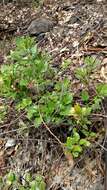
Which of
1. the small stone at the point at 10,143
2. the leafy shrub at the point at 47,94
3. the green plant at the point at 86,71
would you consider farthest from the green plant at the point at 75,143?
the small stone at the point at 10,143

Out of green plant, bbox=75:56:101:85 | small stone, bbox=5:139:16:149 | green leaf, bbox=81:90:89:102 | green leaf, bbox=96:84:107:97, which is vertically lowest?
small stone, bbox=5:139:16:149

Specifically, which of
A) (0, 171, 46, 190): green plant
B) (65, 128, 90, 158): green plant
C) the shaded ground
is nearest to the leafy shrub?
(65, 128, 90, 158): green plant

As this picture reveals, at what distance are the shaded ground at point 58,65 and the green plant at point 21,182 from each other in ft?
0.23

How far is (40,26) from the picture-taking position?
12.5ft

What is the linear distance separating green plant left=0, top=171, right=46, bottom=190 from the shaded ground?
7 centimetres

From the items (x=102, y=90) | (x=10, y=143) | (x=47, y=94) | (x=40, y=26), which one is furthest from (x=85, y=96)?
(x=40, y=26)

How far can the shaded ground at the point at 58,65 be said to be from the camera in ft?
8.38

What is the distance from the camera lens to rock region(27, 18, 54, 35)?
376 centimetres

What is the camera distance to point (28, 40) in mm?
2758

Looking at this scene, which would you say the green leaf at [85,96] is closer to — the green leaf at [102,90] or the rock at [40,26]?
the green leaf at [102,90]

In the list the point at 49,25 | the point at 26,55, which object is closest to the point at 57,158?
the point at 26,55

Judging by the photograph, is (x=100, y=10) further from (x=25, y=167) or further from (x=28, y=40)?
(x=25, y=167)

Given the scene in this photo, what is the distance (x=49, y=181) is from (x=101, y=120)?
50cm

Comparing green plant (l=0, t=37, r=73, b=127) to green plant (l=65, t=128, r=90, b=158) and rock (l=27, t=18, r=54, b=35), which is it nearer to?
green plant (l=65, t=128, r=90, b=158)
